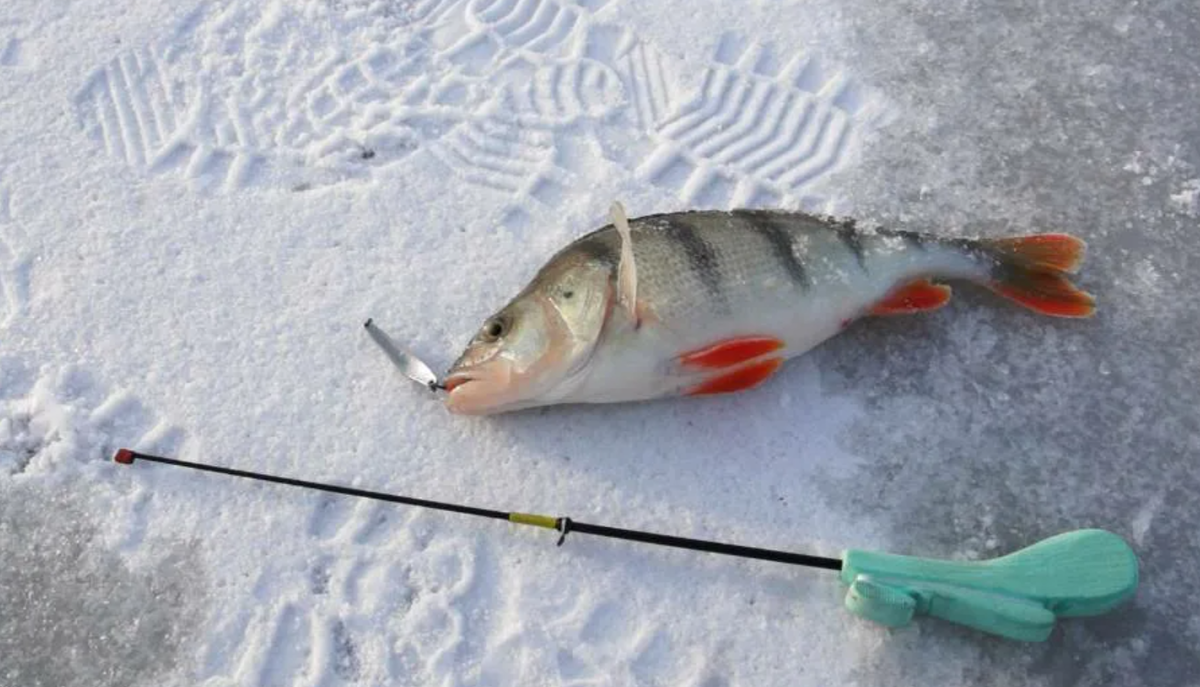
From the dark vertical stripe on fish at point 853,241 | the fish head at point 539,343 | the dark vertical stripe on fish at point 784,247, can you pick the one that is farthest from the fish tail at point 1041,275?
the fish head at point 539,343

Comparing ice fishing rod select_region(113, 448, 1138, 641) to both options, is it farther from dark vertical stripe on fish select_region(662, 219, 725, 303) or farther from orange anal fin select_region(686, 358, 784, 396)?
dark vertical stripe on fish select_region(662, 219, 725, 303)

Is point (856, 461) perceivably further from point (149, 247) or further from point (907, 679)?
point (149, 247)

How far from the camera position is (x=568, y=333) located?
2.48 m

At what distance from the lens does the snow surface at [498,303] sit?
2377 millimetres

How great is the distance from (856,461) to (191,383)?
1595mm

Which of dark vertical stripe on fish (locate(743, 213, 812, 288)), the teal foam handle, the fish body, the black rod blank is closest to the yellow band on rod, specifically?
the black rod blank

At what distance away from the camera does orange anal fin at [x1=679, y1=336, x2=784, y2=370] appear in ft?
8.24

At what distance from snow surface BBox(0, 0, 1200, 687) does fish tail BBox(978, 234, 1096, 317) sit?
0.24 ft

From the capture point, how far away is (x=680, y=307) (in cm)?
250

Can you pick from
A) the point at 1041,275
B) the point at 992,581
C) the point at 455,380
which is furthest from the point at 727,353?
the point at 1041,275

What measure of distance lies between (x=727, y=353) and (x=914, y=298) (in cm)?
52

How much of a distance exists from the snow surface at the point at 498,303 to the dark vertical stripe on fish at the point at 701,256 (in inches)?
12.5

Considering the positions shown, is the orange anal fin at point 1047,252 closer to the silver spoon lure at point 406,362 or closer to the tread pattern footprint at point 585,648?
the tread pattern footprint at point 585,648

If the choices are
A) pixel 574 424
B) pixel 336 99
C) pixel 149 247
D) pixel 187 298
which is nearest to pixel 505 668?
pixel 574 424
